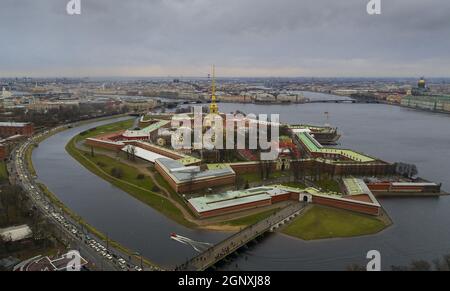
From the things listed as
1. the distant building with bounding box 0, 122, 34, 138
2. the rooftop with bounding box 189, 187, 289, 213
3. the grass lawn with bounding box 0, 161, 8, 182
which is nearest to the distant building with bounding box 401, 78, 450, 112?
the rooftop with bounding box 189, 187, 289, 213

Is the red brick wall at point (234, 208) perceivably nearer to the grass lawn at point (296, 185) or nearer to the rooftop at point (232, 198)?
the rooftop at point (232, 198)

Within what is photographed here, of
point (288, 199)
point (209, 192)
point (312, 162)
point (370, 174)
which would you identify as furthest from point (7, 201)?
point (370, 174)

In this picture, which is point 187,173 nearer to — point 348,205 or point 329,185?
point 329,185

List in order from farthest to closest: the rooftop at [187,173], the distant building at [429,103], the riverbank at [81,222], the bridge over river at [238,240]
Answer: the distant building at [429,103], the rooftop at [187,173], the riverbank at [81,222], the bridge over river at [238,240]

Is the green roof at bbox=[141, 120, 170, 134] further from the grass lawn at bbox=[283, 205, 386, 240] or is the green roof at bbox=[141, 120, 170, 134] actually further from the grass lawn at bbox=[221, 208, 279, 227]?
the grass lawn at bbox=[283, 205, 386, 240]

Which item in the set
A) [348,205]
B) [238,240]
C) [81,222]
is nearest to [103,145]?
[81,222]

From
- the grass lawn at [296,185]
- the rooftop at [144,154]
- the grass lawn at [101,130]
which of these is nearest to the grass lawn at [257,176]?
the grass lawn at [296,185]
